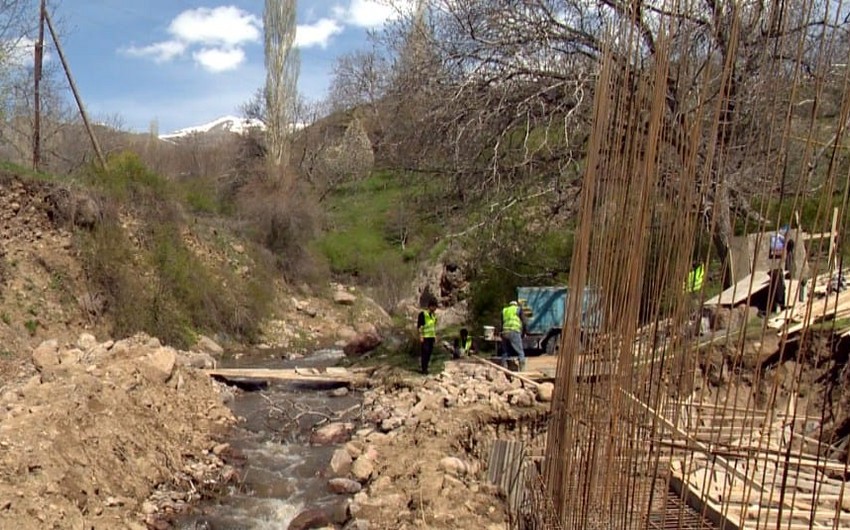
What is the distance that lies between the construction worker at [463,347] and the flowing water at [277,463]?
5.80ft

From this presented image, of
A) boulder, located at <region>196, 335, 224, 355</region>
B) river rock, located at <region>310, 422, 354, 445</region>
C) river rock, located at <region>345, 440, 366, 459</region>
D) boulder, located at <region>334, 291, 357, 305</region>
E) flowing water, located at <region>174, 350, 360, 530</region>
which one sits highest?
river rock, located at <region>345, 440, 366, 459</region>

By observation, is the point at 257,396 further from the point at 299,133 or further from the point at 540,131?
the point at 299,133

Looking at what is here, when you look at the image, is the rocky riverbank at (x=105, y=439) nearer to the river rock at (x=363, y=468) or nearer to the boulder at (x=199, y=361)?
the river rock at (x=363, y=468)

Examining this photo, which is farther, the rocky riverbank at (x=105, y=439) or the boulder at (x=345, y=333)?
the boulder at (x=345, y=333)

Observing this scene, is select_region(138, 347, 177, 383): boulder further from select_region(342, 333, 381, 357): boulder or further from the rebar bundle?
the rebar bundle

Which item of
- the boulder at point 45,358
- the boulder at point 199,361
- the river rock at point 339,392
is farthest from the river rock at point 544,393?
the boulder at point 199,361

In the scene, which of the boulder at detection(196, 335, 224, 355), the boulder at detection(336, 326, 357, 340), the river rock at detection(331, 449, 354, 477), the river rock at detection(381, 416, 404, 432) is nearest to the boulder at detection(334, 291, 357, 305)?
the boulder at detection(336, 326, 357, 340)

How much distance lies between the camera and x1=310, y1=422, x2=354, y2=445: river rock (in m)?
8.94

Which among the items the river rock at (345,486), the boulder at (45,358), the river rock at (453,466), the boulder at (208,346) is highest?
the river rock at (453,466)

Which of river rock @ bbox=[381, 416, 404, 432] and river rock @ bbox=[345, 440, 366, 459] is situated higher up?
river rock @ bbox=[381, 416, 404, 432]

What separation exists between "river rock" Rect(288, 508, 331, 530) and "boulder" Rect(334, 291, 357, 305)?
58.0ft

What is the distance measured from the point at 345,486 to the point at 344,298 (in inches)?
681

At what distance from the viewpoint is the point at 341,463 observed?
7.76 m

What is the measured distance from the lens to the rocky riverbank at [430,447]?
629cm
